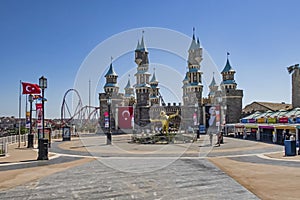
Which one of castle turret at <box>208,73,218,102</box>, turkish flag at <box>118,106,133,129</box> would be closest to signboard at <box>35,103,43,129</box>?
turkish flag at <box>118,106,133,129</box>

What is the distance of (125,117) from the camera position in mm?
69188

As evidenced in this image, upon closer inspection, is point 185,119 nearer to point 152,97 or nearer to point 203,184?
point 152,97

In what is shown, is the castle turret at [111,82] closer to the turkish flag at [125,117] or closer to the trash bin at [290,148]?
the turkish flag at [125,117]

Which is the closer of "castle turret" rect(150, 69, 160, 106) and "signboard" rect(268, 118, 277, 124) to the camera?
"signboard" rect(268, 118, 277, 124)

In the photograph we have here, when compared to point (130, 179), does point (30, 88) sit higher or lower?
higher

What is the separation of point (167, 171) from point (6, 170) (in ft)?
28.0

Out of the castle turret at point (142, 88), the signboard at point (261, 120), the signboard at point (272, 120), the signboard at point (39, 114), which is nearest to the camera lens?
the signboard at point (39, 114)

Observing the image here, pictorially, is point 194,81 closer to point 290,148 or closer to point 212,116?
point 212,116

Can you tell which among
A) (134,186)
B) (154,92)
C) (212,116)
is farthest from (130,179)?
(154,92)

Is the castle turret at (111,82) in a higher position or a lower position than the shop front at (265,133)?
higher

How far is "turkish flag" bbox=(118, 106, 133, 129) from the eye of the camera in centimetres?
6834

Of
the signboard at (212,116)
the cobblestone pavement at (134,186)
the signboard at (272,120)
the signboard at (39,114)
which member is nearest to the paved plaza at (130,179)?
the cobblestone pavement at (134,186)

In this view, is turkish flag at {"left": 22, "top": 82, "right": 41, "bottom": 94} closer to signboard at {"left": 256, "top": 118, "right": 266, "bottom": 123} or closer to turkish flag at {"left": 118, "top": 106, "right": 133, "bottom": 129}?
signboard at {"left": 256, "top": 118, "right": 266, "bottom": 123}

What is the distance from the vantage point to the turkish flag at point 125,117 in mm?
68338
